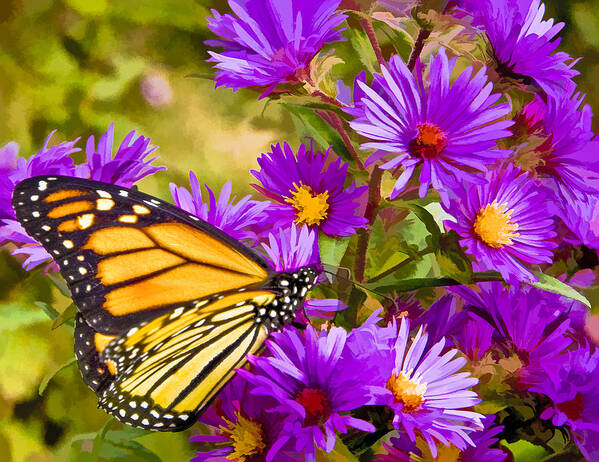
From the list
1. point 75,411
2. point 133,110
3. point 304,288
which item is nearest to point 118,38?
point 133,110

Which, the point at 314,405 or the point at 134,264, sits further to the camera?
the point at 134,264

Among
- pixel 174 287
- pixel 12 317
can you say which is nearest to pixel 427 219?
pixel 174 287

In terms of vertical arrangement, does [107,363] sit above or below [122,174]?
below

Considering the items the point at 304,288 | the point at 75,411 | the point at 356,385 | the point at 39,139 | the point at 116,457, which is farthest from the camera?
the point at 39,139

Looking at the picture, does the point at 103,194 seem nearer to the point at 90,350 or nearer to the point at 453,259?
the point at 90,350

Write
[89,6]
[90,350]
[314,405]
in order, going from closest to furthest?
[314,405]
[90,350]
[89,6]

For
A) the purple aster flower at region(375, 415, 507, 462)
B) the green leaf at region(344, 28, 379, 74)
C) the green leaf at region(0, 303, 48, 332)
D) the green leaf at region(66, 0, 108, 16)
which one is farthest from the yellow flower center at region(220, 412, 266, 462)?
the green leaf at region(66, 0, 108, 16)

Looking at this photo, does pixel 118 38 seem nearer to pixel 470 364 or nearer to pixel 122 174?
pixel 122 174
